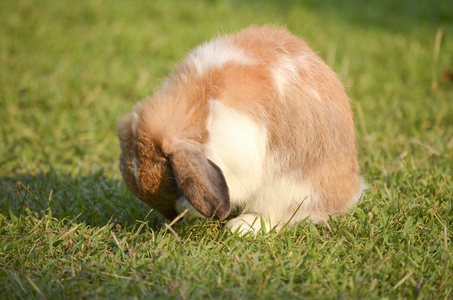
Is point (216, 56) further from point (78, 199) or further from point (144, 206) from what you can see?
point (78, 199)

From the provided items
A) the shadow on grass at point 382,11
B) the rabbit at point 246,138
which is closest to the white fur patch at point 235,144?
the rabbit at point 246,138

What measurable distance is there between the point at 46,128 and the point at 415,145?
3300 mm

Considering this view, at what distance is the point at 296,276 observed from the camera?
2305 millimetres

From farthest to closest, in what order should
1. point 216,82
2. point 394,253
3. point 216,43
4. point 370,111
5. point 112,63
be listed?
point 112,63, point 370,111, point 216,43, point 216,82, point 394,253

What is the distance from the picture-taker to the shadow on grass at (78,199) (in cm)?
302

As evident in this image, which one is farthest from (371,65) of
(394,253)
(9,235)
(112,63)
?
(9,235)

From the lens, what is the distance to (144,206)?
3203mm

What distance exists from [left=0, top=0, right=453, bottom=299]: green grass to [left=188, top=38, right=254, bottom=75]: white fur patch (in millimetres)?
503

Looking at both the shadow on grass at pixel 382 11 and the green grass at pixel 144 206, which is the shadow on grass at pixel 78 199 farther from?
the shadow on grass at pixel 382 11

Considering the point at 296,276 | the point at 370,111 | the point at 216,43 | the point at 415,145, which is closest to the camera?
the point at 296,276

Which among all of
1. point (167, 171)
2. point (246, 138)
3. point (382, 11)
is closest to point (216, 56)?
point (246, 138)

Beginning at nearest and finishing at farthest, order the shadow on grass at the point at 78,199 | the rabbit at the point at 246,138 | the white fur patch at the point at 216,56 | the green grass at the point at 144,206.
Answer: the green grass at the point at 144,206, the rabbit at the point at 246,138, the white fur patch at the point at 216,56, the shadow on grass at the point at 78,199

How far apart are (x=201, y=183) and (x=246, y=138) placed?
0.40m

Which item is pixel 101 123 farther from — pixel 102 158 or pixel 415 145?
pixel 415 145
